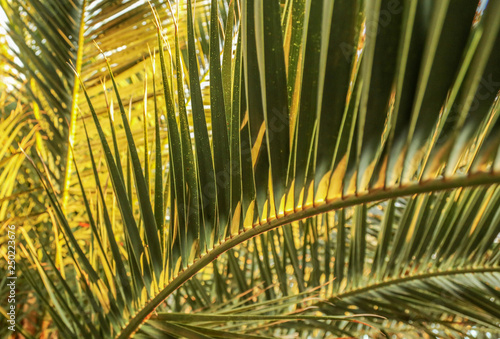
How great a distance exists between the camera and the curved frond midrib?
414mm

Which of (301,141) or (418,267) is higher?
(301,141)

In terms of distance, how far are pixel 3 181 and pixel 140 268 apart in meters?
0.63

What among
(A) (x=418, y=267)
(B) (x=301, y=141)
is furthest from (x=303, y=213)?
(A) (x=418, y=267)

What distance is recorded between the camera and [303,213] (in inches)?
20.1

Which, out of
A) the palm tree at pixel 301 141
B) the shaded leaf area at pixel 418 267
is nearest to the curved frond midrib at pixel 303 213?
the palm tree at pixel 301 141

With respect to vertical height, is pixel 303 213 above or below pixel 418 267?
above

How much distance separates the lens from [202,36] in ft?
4.42

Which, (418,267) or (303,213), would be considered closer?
(303,213)

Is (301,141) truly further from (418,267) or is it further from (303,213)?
(418,267)

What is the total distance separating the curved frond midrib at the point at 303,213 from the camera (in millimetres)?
414

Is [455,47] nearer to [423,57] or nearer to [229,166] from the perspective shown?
[423,57]

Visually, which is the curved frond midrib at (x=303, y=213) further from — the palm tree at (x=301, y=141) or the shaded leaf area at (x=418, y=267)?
the shaded leaf area at (x=418, y=267)

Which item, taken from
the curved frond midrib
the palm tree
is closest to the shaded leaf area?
the palm tree

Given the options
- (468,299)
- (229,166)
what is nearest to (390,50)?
(229,166)
